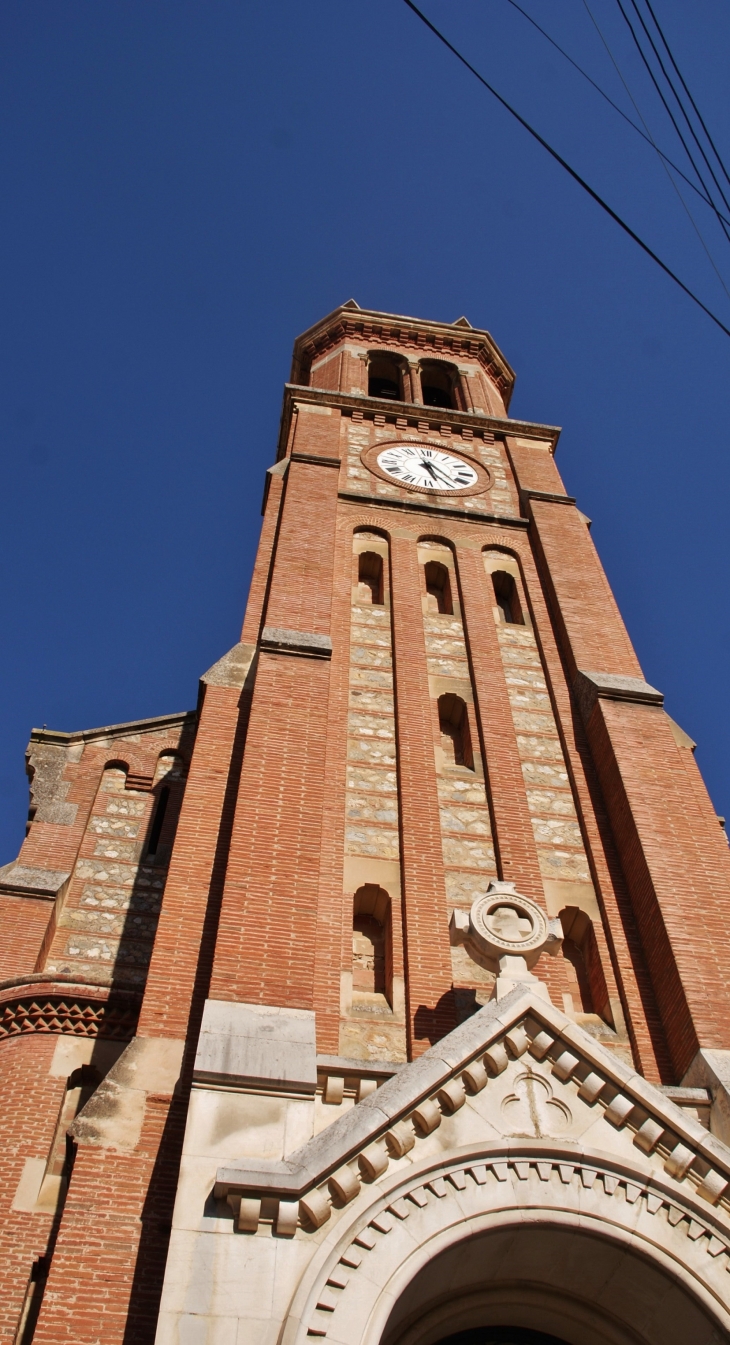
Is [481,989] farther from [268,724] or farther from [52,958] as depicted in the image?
[52,958]

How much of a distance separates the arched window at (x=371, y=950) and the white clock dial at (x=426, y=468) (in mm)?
10132

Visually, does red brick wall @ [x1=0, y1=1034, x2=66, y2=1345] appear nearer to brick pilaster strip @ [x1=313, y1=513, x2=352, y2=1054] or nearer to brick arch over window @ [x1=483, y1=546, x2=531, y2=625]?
brick pilaster strip @ [x1=313, y1=513, x2=352, y2=1054]

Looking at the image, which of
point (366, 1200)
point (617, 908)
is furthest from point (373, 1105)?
point (617, 908)

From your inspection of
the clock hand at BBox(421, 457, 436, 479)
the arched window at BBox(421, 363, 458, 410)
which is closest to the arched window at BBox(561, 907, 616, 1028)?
the clock hand at BBox(421, 457, 436, 479)

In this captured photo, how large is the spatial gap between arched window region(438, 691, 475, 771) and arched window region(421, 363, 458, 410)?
13.5 meters

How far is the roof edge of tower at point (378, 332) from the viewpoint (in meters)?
27.6

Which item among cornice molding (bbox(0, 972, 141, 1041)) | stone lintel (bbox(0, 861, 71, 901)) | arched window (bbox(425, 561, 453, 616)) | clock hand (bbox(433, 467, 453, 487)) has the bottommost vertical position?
cornice molding (bbox(0, 972, 141, 1041))

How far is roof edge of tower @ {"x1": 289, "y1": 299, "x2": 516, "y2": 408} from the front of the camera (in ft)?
90.7

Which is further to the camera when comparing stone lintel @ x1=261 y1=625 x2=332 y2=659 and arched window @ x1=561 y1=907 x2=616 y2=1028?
stone lintel @ x1=261 y1=625 x2=332 y2=659

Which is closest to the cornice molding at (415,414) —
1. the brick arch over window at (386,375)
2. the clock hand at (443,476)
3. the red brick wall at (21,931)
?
the clock hand at (443,476)

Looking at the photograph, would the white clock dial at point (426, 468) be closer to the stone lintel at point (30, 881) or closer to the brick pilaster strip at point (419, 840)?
the brick pilaster strip at point (419, 840)

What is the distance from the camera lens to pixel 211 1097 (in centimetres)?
858

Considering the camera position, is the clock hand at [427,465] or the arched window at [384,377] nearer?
the clock hand at [427,465]

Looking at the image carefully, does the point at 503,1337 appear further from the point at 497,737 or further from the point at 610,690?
the point at 610,690
